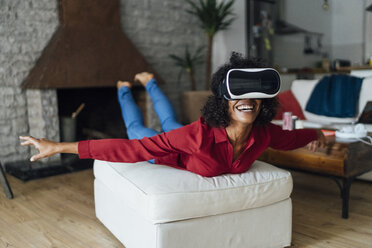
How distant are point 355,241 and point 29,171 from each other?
266 centimetres

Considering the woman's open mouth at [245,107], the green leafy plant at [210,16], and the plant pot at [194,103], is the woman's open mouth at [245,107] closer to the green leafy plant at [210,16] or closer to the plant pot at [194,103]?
the plant pot at [194,103]

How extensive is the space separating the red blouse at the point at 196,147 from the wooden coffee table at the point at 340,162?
0.50 meters

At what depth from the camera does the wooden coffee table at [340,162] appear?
2.10 m

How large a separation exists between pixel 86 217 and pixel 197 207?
1035 mm

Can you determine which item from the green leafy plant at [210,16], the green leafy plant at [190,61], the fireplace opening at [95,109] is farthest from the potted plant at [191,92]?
the fireplace opening at [95,109]

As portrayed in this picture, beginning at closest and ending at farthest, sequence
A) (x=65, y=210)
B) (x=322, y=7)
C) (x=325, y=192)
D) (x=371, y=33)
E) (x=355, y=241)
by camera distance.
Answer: (x=355, y=241) → (x=65, y=210) → (x=325, y=192) → (x=371, y=33) → (x=322, y=7)

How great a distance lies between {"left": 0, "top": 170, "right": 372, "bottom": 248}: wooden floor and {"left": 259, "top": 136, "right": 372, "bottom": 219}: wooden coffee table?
0.62 feet

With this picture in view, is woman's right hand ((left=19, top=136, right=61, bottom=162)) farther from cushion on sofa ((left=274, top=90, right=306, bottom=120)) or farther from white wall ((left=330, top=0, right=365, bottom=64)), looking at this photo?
white wall ((left=330, top=0, right=365, bottom=64))

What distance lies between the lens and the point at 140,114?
2393 mm

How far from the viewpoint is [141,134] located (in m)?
2.16

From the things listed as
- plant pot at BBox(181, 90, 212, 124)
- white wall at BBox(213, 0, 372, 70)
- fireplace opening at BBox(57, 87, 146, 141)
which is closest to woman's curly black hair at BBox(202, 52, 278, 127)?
plant pot at BBox(181, 90, 212, 124)

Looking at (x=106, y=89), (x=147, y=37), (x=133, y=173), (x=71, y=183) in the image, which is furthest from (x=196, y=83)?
(x=133, y=173)

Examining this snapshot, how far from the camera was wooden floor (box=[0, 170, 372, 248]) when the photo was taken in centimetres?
188

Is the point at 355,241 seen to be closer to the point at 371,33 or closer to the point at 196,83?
the point at 196,83
